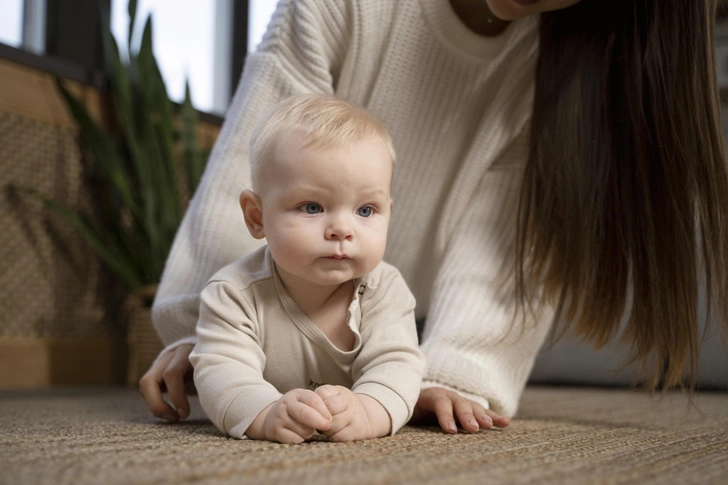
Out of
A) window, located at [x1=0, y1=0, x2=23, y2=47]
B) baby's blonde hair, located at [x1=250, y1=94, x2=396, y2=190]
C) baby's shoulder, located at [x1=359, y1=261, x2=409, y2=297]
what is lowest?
baby's shoulder, located at [x1=359, y1=261, x2=409, y2=297]

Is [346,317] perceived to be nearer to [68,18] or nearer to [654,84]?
[654,84]

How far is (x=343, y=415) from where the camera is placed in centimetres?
67

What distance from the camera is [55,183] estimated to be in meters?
1.79

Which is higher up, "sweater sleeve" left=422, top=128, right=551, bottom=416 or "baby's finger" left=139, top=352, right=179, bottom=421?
"sweater sleeve" left=422, top=128, right=551, bottom=416

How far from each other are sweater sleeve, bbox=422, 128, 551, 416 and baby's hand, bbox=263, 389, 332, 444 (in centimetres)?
28

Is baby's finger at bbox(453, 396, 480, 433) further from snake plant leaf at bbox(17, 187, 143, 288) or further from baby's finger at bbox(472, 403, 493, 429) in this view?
snake plant leaf at bbox(17, 187, 143, 288)

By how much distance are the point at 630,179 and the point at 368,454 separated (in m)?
0.53

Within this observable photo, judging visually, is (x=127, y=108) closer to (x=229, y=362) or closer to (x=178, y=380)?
(x=178, y=380)

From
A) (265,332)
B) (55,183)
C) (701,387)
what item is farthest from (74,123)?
(701,387)

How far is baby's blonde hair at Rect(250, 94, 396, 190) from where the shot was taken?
0.74 metres

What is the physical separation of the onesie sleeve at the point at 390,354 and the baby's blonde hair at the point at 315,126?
153 mm

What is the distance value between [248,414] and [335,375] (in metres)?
0.14

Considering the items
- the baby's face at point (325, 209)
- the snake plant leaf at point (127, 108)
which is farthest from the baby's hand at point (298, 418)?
the snake plant leaf at point (127, 108)

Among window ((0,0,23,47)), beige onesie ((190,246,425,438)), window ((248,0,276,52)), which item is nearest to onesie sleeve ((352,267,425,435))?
beige onesie ((190,246,425,438))
